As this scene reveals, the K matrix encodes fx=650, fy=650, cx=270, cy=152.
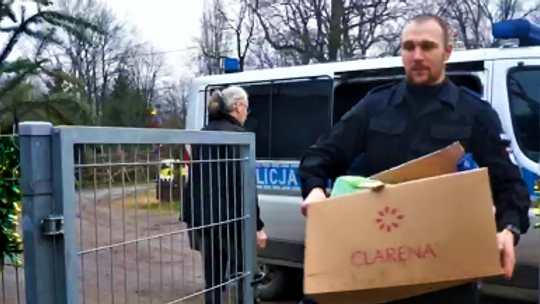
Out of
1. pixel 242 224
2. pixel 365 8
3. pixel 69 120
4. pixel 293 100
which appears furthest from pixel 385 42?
pixel 242 224

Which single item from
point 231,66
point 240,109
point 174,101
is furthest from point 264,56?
point 240,109

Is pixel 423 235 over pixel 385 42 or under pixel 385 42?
under

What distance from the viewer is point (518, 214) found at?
2.23 meters

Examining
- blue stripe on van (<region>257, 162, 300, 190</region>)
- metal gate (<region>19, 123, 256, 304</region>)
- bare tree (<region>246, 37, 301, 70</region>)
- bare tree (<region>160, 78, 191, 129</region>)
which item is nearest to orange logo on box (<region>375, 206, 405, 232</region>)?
metal gate (<region>19, 123, 256, 304</region>)

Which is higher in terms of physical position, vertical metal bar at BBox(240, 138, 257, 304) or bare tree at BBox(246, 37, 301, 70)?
bare tree at BBox(246, 37, 301, 70)

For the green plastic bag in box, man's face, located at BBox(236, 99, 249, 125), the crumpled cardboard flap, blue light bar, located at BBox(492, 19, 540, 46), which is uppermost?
blue light bar, located at BBox(492, 19, 540, 46)

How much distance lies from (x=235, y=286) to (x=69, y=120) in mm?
10205

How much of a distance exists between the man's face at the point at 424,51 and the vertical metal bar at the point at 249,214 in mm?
925

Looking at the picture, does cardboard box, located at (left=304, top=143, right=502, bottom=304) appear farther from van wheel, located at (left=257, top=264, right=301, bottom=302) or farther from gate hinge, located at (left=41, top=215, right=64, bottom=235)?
van wheel, located at (left=257, top=264, right=301, bottom=302)

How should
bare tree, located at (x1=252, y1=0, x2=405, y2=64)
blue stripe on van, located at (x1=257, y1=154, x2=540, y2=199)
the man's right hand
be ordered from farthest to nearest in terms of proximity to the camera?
bare tree, located at (x1=252, y1=0, x2=405, y2=64), blue stripe on van, located at (x1=257, y1=154, x2=540, y2=199), the man's right hand

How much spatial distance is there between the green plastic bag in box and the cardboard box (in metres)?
0.05

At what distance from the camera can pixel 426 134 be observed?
2.34 meters

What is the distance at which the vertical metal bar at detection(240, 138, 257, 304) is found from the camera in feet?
9.70

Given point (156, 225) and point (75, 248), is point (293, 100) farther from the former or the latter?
point (75, 248)
